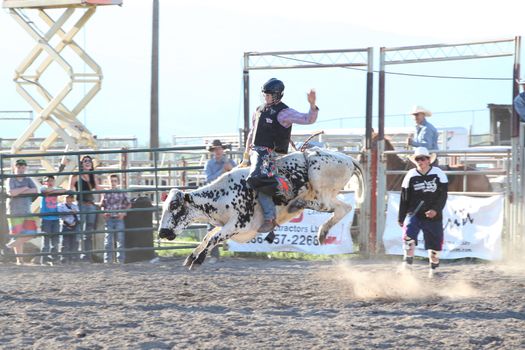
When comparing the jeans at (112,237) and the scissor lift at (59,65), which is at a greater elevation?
the scissor lift at (59,65)

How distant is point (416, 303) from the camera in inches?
323

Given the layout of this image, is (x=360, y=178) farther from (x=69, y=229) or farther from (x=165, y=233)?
(x=69, y=229)

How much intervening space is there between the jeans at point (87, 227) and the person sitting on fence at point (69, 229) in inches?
4.2

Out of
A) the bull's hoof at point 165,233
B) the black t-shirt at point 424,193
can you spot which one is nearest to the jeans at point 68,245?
the bull's hoof at point 165,233

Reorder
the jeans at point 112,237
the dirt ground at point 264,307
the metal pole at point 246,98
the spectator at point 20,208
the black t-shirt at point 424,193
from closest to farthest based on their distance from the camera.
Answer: the dirt ground at point 264,307 < the black t-shirt at point 424,193 < the jeans at point 112,237 < the spectator at point 20,208 < the metal pole at point 246,98

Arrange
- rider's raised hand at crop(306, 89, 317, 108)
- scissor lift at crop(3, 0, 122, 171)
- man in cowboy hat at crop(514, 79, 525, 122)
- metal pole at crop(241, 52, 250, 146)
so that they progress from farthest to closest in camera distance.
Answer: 1. scissor lift at crop(3, 0, 122, 171)
2. metal pole at crop(241, 52, 250, 146)
3. man in cowboy hat at crop(514, 79, 525, 122)
4. rider's raised hand at crop(306, 89, 317, 108)

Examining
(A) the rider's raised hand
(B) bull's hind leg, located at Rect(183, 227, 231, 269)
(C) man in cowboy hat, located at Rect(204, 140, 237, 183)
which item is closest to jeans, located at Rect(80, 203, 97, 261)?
(C) man in cowboy hat, located at Rect(204, 140, 237, 183)

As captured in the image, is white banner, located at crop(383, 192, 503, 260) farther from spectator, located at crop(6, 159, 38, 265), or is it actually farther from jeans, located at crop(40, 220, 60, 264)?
spectator, located at crop(6, 159, 38, 265)

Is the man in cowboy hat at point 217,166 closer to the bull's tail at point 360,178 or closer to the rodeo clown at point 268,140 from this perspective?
the bull's tail at point 360,178

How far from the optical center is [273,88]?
28.1 ft

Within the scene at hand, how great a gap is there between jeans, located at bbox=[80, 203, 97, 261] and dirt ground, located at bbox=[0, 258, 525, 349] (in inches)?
40.4

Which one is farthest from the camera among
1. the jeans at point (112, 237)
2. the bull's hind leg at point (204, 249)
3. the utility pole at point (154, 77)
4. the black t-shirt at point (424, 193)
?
the utility pole at point (154, 77)

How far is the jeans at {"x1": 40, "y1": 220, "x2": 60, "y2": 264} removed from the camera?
41.1 ft

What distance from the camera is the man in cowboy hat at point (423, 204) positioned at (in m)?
9.47
